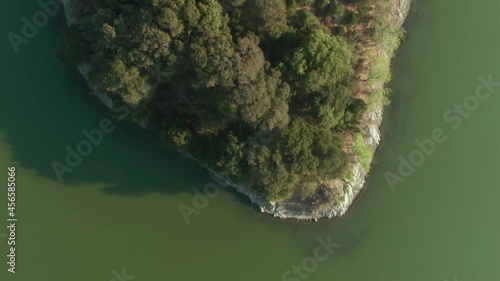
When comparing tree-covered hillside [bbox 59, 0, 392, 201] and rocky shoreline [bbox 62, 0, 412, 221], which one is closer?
tree-covered hillside [bbox 59, 0, 392, 201]

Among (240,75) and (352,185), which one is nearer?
(240,75)

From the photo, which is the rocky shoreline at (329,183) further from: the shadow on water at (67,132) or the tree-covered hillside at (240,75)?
the tree-covered hillside at (240,75)

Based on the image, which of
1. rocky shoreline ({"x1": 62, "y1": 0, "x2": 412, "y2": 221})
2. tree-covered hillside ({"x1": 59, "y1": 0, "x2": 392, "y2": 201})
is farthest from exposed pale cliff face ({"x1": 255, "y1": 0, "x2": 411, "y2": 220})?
tree-covered hillside ({"x1": 59, "y1": 0, "x2": 392, "y2": 201})

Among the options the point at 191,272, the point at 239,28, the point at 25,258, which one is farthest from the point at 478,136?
the point at 25,258

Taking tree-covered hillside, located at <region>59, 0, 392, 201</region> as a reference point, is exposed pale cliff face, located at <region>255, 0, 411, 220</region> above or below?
below

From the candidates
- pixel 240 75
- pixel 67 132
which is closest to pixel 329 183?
pixel 240 75

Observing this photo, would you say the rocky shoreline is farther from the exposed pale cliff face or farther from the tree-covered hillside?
the tree-covered hillside

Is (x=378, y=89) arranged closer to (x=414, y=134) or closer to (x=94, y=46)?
(x=414, y=134)

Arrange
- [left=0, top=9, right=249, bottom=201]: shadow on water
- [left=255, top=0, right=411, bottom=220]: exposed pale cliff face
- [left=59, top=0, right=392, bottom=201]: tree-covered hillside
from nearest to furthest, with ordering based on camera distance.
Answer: [left=59, top=0, right=392, bottom=201]: tree-covered hillside, [left=0, top=9, right=249, bottom=201]: shadow on water, [left=255, top=0, right=411, bottom=220]: exposed pale cliff face

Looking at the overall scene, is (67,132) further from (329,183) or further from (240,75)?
(329,183)

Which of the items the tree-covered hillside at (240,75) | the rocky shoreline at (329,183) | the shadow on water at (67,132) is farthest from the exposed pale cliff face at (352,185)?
the shadow on water at (67,132)
